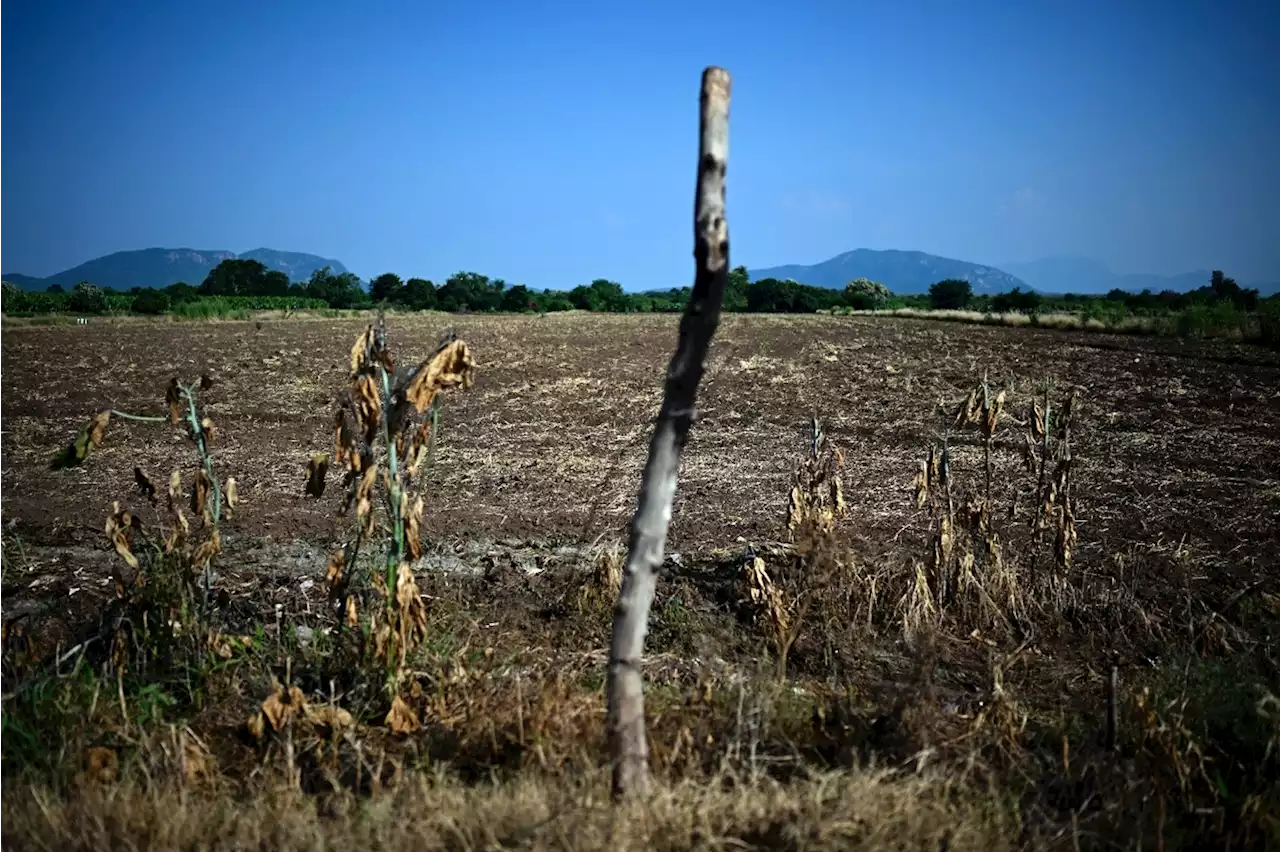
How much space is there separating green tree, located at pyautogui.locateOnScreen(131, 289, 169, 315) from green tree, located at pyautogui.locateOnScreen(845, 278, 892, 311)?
124 ft

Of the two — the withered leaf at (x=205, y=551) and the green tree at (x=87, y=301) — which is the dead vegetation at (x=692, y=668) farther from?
the green tree at (x=87, y=301)

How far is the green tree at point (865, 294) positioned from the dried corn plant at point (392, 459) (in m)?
Result: 55.6

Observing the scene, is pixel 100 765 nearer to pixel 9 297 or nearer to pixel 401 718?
pixel 401 718

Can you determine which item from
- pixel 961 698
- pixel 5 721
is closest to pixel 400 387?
pixel 5 721

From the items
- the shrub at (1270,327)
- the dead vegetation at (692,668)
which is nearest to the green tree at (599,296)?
the shrub at (1270,327)

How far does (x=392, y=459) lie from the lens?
368 centimetres

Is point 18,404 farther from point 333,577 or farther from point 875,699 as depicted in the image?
point 875,699

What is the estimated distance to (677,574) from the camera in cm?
552

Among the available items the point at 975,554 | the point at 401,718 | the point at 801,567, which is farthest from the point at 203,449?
the point at 975,554

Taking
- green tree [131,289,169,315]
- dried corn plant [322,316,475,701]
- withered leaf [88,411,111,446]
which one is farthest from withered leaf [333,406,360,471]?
green tree [131,289,169,315]

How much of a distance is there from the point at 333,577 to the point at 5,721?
1.21m

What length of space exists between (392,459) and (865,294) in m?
66.4

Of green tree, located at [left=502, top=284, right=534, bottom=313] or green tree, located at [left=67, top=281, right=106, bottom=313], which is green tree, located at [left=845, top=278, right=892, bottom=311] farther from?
green tree, located at [left=67, top=281, right=106, bottom=313]

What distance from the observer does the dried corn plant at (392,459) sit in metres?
3.48
